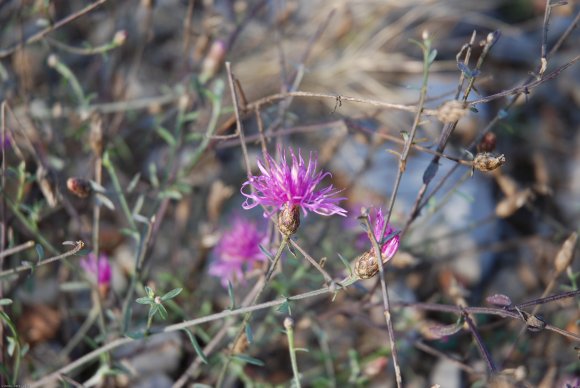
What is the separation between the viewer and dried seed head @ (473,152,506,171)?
967 millimetres

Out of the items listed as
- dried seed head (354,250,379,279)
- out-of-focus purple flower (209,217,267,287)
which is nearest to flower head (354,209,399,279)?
dried seed head (354,250,379,279)

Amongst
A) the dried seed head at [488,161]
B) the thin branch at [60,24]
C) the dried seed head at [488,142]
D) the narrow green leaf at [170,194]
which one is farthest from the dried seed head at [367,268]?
the thin branch at [60,24]

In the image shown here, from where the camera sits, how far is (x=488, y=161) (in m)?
0.97

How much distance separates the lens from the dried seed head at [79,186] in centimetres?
117

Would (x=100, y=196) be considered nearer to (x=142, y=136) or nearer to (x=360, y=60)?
(x=142, y=136)

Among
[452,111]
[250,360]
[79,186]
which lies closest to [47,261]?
[79,186]

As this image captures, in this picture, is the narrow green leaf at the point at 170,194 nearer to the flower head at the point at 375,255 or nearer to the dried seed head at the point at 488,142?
the flower head at the point at 375,255

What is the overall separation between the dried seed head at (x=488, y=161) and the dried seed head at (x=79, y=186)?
2.44 feet

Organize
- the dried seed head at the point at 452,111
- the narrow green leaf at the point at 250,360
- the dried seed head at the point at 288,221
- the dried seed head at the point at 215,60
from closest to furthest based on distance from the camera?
the dried seed head at the point at 452,111
the dried seed head at the point at 288,221
the narrow green leaf at the point at 250,360
the dried seed head at the point at 215,60

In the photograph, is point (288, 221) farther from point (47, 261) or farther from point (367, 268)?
point (47, 261)

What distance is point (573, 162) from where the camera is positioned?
2.39 meters

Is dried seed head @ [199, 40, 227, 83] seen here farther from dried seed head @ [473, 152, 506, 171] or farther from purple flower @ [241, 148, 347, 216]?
dried seed head @ [473, 152, 506, 171]

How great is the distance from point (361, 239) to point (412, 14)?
1290mm

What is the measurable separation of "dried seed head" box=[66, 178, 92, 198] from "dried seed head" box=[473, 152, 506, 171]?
2.44 ft
